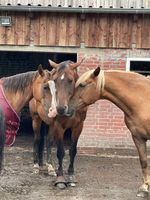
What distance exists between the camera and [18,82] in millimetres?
6062

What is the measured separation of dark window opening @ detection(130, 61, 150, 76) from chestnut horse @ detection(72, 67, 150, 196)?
3.68 metres

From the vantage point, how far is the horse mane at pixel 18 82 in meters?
5.96

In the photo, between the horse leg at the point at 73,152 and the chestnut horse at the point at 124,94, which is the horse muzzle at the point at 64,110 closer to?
the chestnut horse at the point at 124,94

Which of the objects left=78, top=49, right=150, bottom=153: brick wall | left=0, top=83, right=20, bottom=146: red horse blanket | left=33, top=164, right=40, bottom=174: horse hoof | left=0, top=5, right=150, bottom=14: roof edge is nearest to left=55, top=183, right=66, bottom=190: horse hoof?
left=33, top=164, right=40, bottom=174: horse hoof

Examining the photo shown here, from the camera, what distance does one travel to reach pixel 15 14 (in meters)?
9.30

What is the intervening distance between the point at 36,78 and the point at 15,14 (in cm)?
348

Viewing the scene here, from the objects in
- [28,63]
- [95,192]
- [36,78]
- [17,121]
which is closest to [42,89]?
[36,78]

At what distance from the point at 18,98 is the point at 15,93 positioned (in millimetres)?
87

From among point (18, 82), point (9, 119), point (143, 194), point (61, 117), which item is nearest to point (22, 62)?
point (61, 117)

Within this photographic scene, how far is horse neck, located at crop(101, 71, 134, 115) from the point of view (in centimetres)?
581

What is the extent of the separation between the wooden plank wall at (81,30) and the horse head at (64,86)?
3416 millimetres

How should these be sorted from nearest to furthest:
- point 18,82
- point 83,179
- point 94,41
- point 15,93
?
point 15,93, point 18,82, point 83,179, point 94,41

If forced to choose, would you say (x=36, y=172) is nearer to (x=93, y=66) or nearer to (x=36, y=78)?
(x=36, y=78)

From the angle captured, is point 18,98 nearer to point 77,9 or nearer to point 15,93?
point 15,93
